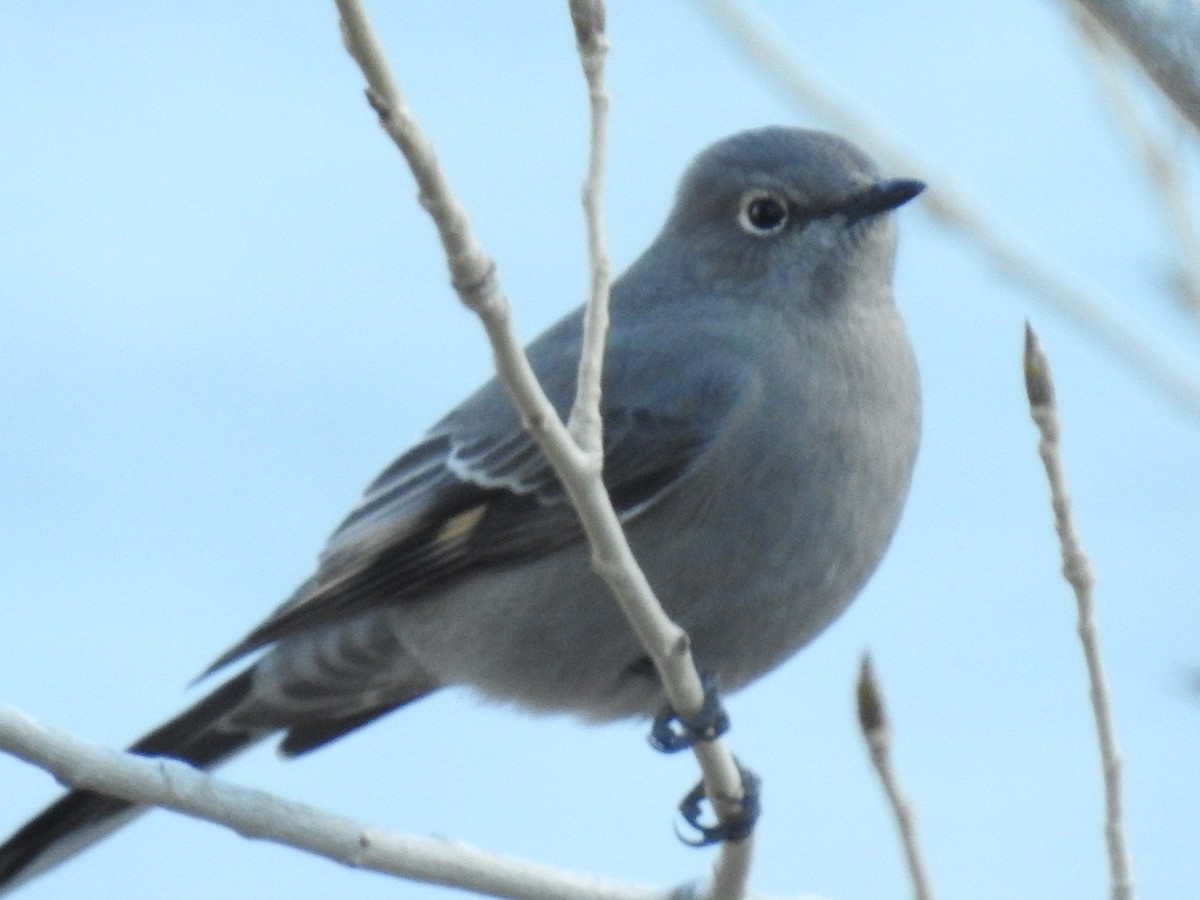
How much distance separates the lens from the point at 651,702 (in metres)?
4.73

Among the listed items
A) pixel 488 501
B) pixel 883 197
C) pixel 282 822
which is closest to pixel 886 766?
pixel 282 822

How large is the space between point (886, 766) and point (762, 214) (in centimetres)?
229

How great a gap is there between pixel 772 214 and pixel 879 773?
7.43ft

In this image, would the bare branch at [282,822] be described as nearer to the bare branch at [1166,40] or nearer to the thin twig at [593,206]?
the thin twig at [593,206]

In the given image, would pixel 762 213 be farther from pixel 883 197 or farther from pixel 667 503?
pixel 667 503

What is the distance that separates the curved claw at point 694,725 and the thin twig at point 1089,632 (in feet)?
2.06

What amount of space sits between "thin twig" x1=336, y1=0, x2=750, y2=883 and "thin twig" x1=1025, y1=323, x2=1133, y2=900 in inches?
23.8

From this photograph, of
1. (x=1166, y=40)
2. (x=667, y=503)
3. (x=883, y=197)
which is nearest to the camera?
(x=1166, y=40)

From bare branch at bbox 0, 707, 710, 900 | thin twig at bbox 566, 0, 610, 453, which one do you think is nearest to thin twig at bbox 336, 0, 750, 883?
thin twig at bbox 566, 0, 610, 453

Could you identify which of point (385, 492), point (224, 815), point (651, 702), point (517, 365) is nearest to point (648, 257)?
point (385, 492)

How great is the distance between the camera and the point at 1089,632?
304cm

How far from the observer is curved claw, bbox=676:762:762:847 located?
3.65m

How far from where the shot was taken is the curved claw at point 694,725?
11.1 feet

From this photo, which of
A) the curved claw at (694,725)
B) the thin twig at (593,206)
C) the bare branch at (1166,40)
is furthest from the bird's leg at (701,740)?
the bare branch at (1166,40)
